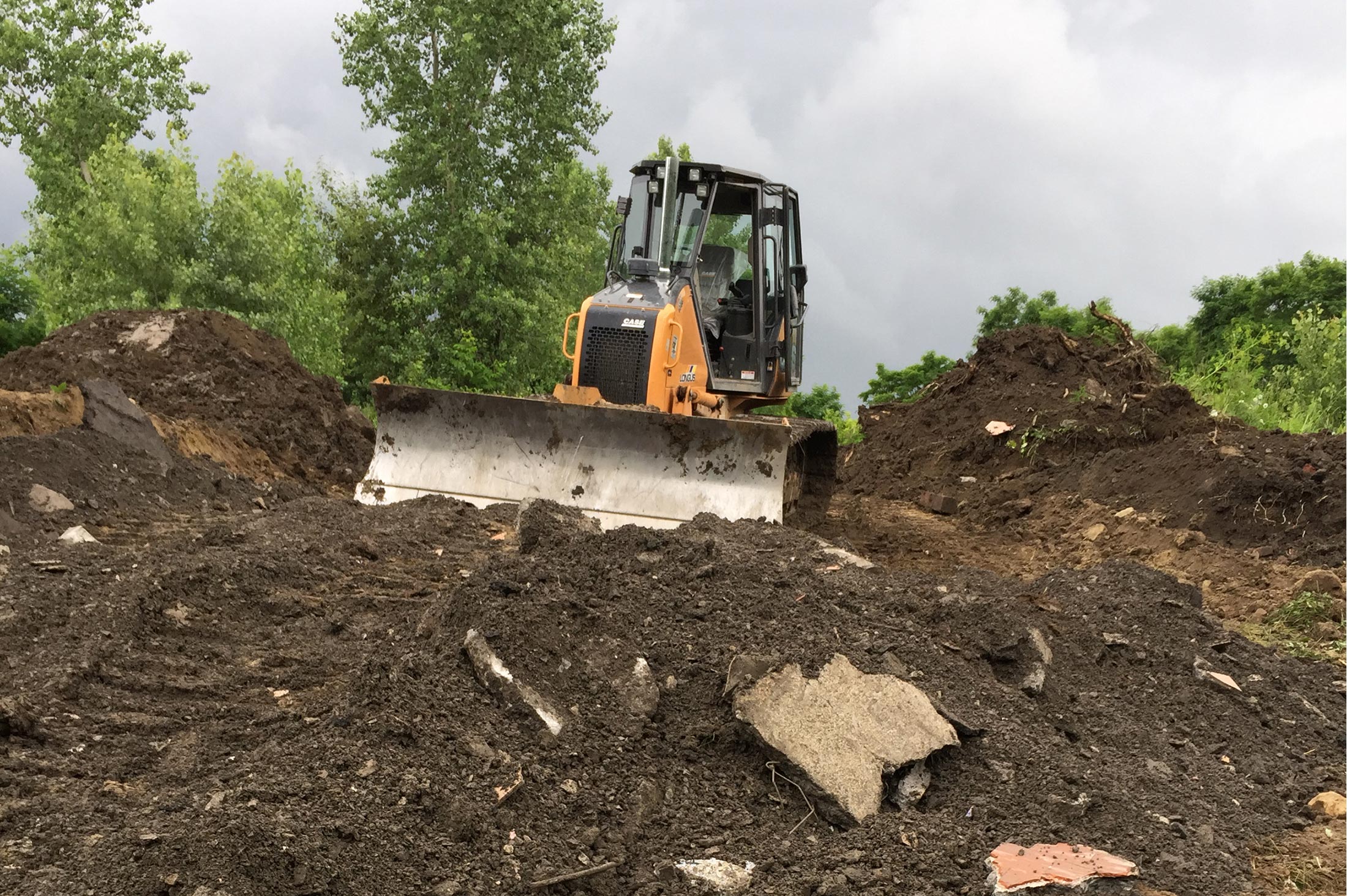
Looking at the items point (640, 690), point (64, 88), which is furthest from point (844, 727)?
point (64, 88)

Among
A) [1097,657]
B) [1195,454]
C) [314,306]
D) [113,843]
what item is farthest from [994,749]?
[314,306]

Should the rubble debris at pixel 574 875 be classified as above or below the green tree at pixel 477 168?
below

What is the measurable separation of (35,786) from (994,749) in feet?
12.0

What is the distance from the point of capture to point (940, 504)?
47.0 ft

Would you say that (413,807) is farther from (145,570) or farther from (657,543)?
(145,570)

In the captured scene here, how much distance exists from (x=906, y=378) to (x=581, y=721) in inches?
847

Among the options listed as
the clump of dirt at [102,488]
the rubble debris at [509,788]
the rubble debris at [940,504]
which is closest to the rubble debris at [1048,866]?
the rubble debris at [509,788]

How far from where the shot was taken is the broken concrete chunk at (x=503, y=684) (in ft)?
14.9

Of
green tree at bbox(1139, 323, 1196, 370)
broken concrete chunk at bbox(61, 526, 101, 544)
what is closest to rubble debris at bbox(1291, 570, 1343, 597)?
broken concrete chunk at bbox(61, 526, 101, 544)

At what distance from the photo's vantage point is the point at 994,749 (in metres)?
4.76

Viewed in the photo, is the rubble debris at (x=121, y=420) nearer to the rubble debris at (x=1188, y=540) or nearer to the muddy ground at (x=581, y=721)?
the muddy ground at (x=581, y=721)

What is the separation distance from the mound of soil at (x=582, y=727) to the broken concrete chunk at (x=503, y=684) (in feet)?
0.18

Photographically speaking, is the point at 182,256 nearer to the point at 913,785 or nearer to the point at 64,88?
the point at 64,88

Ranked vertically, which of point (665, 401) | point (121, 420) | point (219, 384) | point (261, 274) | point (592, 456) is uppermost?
point (261, 274)
